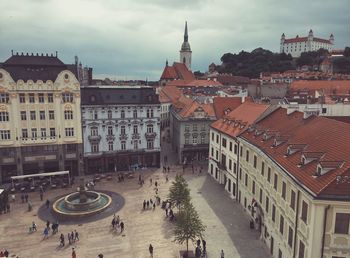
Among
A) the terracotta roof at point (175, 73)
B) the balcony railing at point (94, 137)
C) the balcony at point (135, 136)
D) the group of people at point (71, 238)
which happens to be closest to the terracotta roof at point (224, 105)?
the balcony at point (135, 136)

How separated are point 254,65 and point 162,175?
156069mm

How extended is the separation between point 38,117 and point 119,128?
13732mm

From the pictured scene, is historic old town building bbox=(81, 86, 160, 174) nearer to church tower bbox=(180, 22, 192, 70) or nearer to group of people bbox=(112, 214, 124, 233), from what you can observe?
group of people bbox=(112, 214, 124, 233)

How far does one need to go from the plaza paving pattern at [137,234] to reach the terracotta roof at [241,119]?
9828 mm

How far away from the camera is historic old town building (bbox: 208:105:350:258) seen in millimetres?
21359

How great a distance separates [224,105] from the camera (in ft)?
217

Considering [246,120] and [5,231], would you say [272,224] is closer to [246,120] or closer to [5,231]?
[246,120]

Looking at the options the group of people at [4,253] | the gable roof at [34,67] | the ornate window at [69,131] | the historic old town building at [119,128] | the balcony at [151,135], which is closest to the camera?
the group of people at [4,253]

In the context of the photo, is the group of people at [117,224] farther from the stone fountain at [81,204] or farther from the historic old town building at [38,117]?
the historic old town building at [38,117]

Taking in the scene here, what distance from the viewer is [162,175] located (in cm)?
5650

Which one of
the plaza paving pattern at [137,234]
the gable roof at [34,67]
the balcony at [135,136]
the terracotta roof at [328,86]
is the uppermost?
the gable roof at [34,67]

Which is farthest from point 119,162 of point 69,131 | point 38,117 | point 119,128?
point 38,117

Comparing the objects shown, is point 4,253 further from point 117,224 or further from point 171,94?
point 171,94

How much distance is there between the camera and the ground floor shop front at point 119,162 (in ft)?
189
